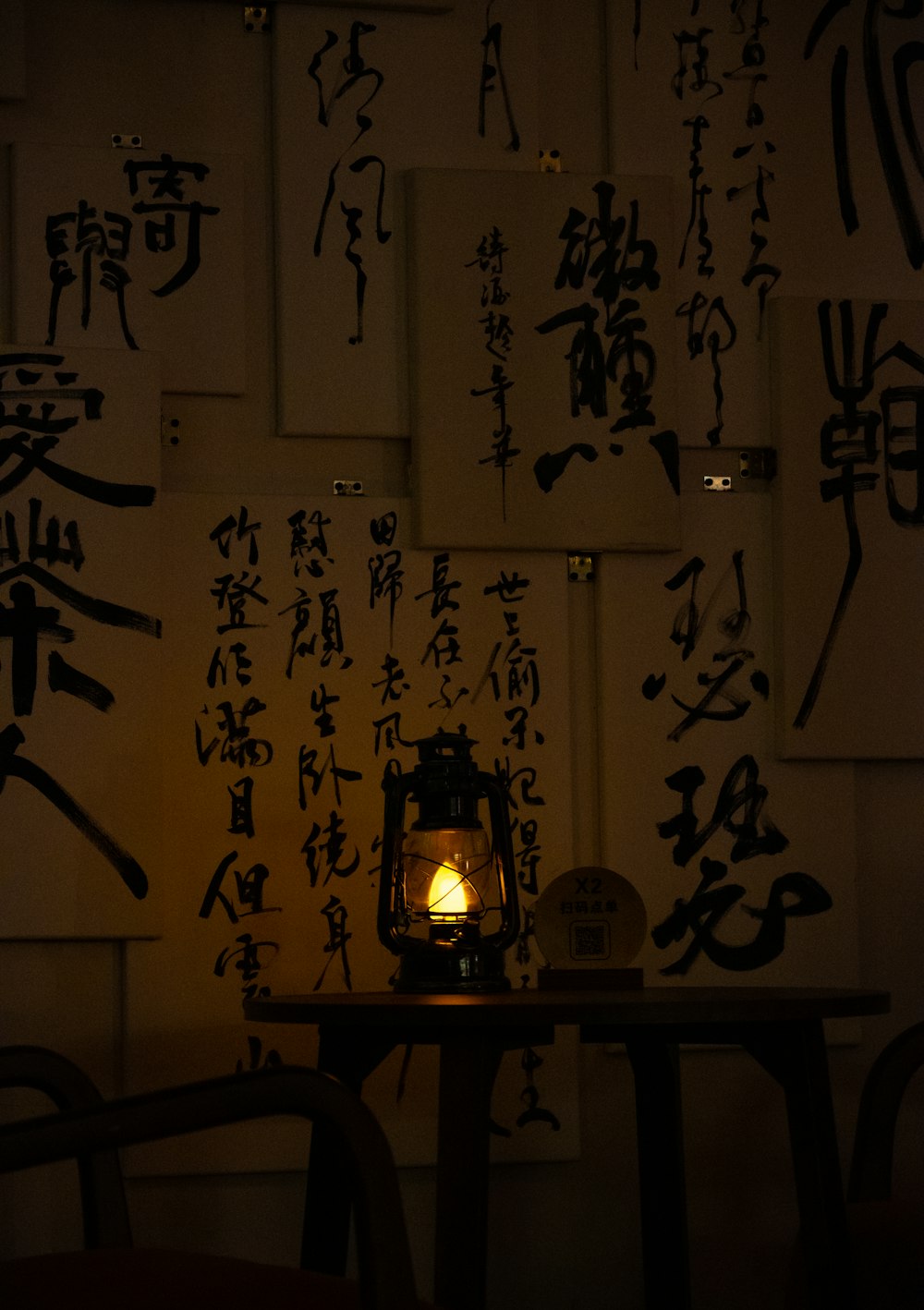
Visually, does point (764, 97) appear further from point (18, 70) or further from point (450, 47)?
point (18, 70)

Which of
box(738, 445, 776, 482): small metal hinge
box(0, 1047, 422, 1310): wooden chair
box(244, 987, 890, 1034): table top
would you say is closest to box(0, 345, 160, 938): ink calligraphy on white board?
box(244, 987, 890, 1034): table top

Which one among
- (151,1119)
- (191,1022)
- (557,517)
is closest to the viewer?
(151,1119)

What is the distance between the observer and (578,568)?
2.43 m

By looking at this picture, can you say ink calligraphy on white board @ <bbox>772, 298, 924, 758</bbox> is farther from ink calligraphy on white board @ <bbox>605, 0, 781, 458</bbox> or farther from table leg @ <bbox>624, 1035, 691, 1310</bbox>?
table leg @ <bbox>624, 1035, 691, 1310</bbox>

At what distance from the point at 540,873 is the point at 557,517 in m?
0.57

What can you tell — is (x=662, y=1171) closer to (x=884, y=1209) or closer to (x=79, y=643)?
(x=884, y=1209)

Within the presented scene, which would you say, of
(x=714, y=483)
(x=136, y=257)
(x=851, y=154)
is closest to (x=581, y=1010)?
(x=714, y=483)

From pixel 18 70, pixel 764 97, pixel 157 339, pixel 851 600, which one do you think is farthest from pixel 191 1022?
pixel 764 97

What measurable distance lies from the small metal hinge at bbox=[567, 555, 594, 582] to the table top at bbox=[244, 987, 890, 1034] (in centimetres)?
87

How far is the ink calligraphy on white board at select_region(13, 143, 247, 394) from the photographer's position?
2.31 m

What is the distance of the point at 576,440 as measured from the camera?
7.91ft

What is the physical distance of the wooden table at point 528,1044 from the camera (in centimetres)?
156

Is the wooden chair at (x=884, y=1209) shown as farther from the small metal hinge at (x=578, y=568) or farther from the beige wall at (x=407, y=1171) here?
the small metal hinge at (x=578, y=568)

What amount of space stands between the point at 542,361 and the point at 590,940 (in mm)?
964
